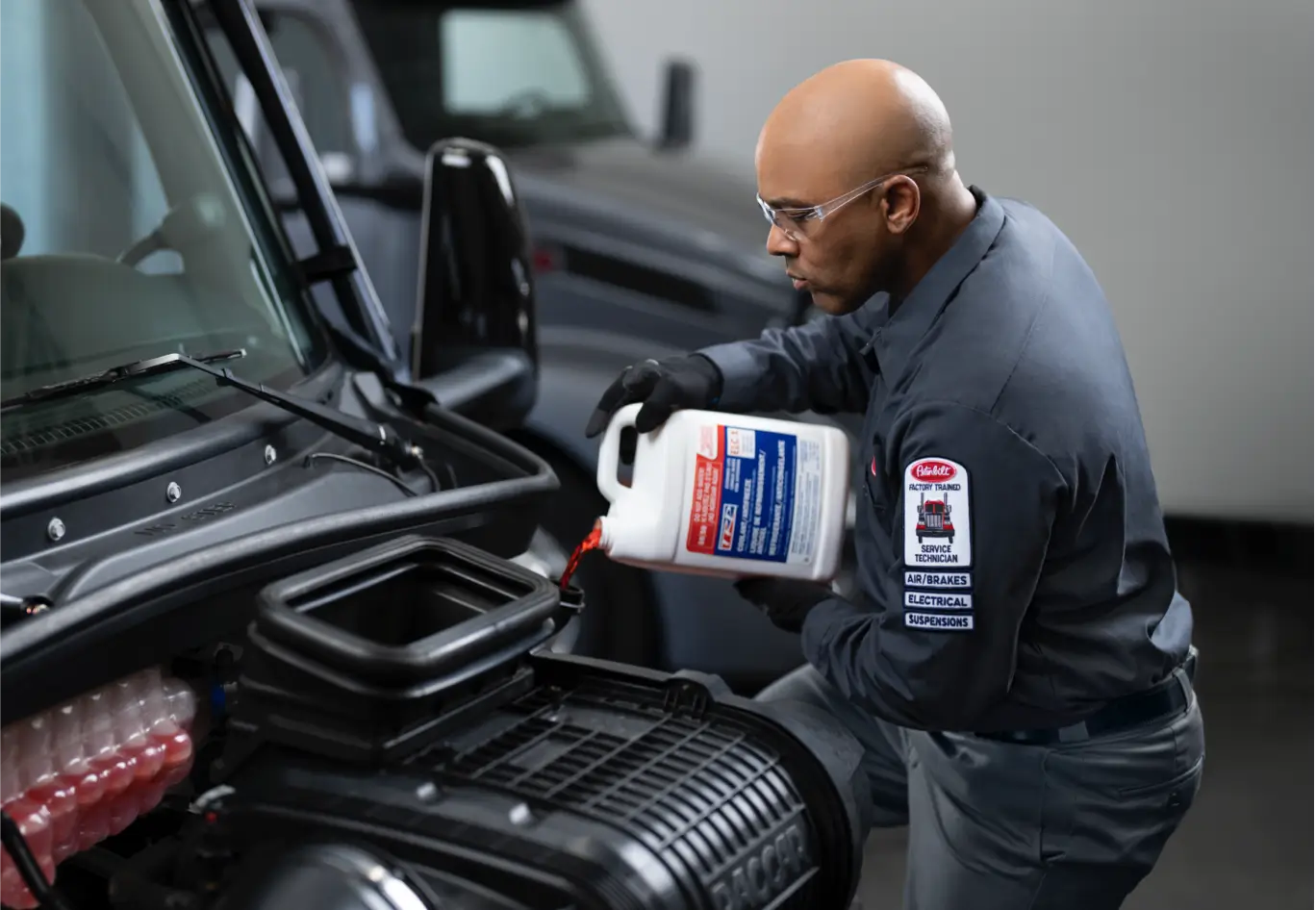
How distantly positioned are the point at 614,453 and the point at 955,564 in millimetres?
540

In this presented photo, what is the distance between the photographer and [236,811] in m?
1.41

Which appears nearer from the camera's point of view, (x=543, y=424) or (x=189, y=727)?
(x=189, y=727)

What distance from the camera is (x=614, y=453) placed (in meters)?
2.05

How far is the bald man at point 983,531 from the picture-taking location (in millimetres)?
1707

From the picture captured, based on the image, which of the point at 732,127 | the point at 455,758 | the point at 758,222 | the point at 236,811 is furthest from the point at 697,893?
the point at 732,127

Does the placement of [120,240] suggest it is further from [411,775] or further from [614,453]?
[411,775]

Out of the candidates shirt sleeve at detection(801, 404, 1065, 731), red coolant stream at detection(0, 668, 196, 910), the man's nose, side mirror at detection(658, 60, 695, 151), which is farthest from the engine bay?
side mirror at detection(658, 60, 695, 151)

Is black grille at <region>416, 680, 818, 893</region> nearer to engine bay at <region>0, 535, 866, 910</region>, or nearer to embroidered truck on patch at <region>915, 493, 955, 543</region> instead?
engine bay at <region>0, 535, 866, 910</region>

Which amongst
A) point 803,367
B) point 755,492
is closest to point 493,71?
point 803,367

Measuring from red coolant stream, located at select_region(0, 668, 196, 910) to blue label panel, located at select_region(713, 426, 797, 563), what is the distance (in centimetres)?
75

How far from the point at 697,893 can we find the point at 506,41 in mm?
3770

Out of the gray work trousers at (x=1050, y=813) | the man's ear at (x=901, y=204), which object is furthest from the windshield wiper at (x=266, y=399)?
the gray work trousers at (x=1050, y=813)

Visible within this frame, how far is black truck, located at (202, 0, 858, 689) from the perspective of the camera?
4.18m

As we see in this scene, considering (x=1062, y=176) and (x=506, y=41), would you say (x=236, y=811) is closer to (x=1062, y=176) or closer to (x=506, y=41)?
(x=506, y=41)
